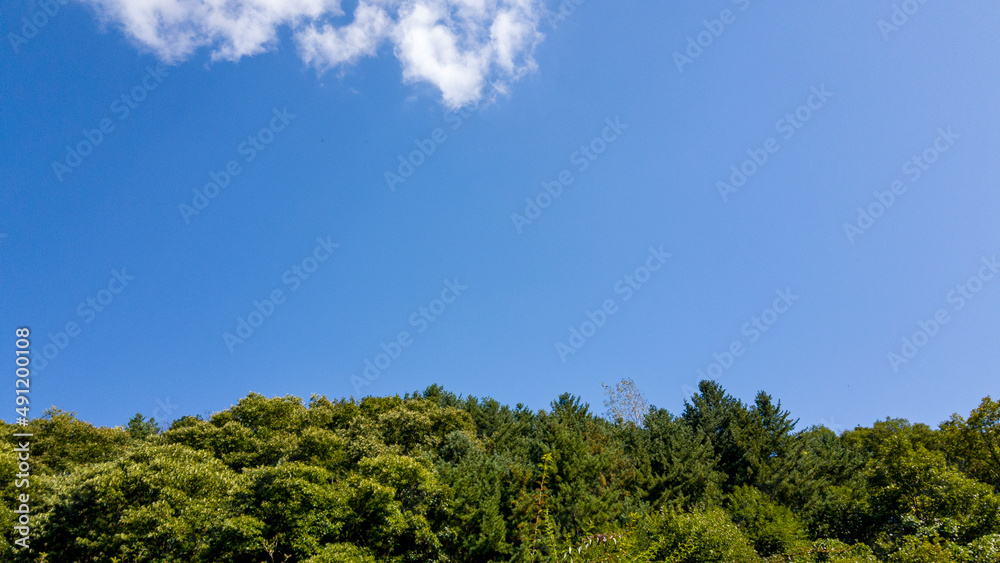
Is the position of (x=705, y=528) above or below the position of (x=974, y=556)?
above

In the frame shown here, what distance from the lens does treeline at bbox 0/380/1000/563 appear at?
21578 mm

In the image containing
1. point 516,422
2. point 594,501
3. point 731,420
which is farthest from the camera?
point 516,422

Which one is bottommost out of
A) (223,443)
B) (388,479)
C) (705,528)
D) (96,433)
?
(705,528)

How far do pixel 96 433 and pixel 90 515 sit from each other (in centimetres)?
1965

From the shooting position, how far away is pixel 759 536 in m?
24.3

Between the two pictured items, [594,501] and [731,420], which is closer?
[594,501]

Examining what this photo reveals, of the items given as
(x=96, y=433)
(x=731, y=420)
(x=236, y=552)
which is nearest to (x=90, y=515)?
(x=236, y=552)

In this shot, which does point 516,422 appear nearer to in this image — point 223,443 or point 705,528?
point 223,443

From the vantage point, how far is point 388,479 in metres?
25.9

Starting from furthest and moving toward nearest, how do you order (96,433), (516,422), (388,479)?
(516,422) < (96,433) < (388,479)

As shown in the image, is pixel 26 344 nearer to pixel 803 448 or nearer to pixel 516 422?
pixel 516 422

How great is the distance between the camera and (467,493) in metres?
27.6

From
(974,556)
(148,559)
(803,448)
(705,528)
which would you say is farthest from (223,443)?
(803,448)

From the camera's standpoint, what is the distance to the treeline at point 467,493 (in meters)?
21.6
